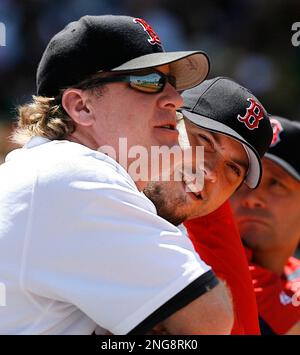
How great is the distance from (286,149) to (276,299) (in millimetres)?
756

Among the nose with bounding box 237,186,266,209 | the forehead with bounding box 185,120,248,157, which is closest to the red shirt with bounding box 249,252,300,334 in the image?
the nose with bounding box 237,186,266,209

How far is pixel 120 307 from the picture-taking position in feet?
5.49

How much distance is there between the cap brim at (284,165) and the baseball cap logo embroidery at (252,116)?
89 centimetres

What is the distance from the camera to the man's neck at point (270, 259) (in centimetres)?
361

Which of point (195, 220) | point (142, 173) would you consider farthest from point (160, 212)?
point (142, 173)

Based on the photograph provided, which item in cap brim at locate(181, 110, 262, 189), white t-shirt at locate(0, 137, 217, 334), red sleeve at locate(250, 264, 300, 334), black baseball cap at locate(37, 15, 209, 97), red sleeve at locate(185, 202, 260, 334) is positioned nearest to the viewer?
white t-shirt at locate(0, 137, 217, 334)

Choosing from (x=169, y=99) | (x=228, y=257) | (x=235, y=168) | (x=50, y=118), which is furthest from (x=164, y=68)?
(x=228, y=257)

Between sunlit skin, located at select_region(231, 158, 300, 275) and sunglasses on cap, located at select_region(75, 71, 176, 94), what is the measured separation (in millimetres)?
1525

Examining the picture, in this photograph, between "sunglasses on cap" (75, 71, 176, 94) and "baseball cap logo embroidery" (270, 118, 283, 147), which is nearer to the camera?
"sunglasses on cap" (75, 71, 176, 94)

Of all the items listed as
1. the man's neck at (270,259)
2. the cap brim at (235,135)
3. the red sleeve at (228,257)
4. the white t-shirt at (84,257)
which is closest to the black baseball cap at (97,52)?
the white t-shirt at (84,257)

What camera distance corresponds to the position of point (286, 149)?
3592 millimetres

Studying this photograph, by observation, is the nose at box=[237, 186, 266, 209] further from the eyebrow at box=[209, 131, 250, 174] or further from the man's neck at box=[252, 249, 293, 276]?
the eyebrow at box=[209, 131, 250, 174]

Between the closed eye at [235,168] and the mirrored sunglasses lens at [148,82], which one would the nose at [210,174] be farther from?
the mirrored sunglasses lens at [148,82]

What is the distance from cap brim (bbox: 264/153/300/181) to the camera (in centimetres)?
360
